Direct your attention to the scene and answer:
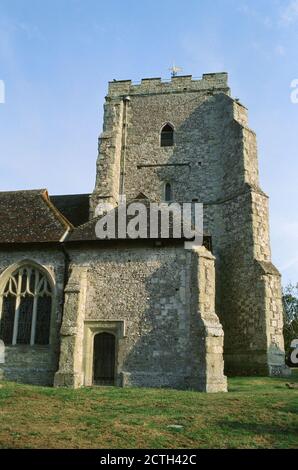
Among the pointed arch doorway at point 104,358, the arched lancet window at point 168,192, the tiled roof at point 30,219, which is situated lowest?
the pointed arch doorway at point 104,358

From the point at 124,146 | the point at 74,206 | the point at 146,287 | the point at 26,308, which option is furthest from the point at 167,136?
the point at 26,308

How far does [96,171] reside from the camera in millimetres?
24453

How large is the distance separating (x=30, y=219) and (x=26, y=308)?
3735mm

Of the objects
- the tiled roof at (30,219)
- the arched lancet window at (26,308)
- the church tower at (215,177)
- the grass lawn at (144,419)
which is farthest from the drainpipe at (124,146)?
the grass lawn at (144,419)

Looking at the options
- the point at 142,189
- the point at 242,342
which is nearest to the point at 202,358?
the point at 242,342

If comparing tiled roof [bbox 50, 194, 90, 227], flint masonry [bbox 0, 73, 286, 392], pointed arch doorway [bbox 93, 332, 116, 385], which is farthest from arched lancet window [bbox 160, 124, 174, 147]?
pointed arch doorway [bbox 93, 332, 116, 385]

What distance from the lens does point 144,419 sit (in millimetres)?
9906

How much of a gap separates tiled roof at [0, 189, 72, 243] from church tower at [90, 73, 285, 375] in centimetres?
329

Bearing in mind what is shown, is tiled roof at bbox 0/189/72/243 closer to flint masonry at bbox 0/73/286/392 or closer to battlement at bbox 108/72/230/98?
flint masonry at bbox 0/73/286/392

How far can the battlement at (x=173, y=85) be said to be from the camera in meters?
27.0

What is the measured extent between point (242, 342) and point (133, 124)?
44.4 ft

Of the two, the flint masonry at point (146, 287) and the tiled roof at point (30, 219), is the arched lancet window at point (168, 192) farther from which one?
the tiled roof at point (30, 219)

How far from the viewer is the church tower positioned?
791 inches

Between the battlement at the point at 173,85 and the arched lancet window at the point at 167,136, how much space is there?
2.44 meters
